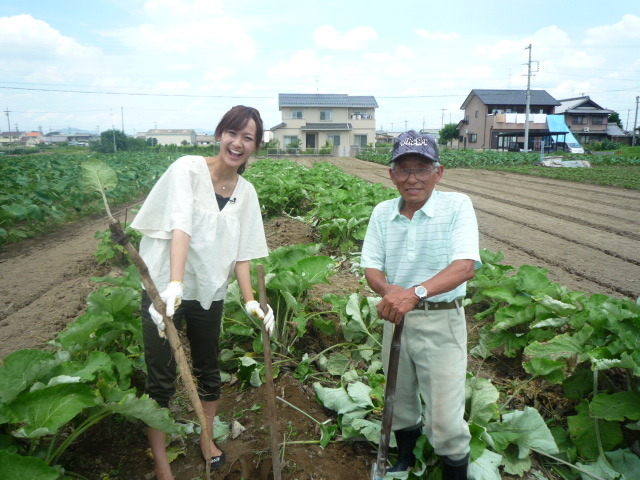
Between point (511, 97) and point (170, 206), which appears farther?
point (511, 97)

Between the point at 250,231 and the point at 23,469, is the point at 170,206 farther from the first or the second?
the point at 23,469

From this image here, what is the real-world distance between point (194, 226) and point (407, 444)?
5.03ft

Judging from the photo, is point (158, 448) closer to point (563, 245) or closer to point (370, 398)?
point (370, 398)

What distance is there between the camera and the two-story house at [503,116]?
49125mm

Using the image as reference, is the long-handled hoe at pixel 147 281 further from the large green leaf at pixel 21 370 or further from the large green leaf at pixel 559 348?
the large green leaf at pixel 559 348

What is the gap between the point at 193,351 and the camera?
2.47 metres

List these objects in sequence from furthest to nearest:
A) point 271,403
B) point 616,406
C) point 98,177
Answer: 1. point 616,406
2. point 271,403
3. point 98,177

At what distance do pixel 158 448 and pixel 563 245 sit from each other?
24.9 ft

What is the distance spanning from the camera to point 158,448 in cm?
228

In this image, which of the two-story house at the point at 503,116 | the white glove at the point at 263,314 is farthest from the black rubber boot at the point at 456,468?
the two-story house at the point at 503,116

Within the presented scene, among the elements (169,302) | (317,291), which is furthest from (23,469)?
(317,291)

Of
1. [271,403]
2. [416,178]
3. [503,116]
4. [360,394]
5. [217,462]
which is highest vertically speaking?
[503,116]

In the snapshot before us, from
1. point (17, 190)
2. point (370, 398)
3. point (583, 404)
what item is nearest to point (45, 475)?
point (370, 398)

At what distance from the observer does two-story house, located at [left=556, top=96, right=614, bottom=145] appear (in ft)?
181
